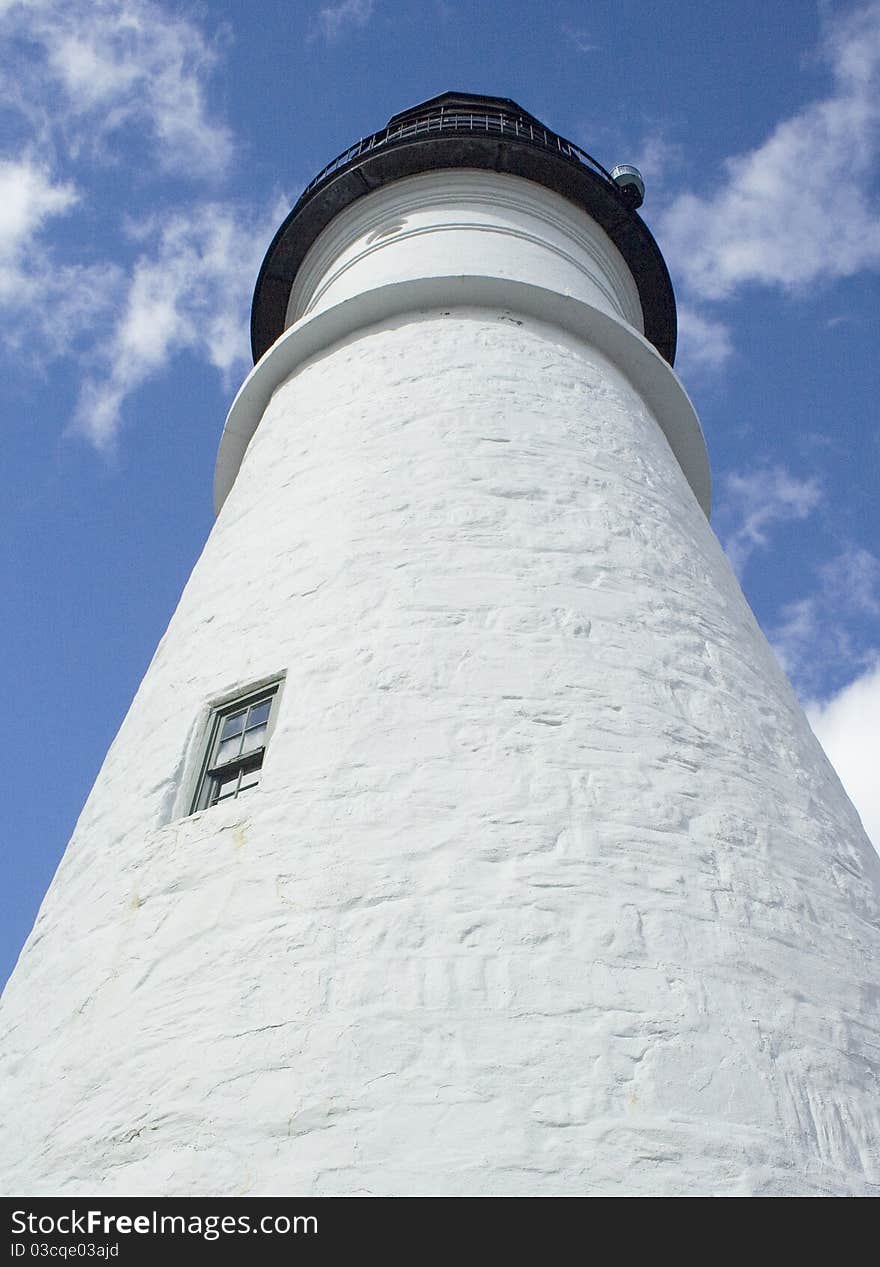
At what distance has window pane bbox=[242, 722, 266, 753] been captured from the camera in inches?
231

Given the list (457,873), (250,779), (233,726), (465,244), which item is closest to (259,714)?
(233,726)

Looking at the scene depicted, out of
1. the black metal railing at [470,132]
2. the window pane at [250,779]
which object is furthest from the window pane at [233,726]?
the black metal railing at [470,132]

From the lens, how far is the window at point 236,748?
5828mm

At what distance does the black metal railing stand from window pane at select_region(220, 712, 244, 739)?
956 cm

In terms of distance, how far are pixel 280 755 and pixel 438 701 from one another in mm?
778

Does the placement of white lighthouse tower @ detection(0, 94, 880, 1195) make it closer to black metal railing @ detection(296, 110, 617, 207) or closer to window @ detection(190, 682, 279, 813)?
window @ detection(190, 682, 279, 813)

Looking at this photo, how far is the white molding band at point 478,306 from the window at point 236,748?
5221mm

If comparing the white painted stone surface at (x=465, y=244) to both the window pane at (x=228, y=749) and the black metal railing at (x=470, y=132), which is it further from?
the window pane at (x=228, y=749)

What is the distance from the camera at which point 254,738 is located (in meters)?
5.95

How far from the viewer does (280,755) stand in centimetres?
555

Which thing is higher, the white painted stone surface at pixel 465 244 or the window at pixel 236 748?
the white painted stone surface at pixel 465 244

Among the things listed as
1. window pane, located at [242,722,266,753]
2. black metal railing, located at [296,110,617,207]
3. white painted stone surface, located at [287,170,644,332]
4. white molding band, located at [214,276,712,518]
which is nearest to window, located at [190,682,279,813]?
window pane, located at [242,722,266,753]
